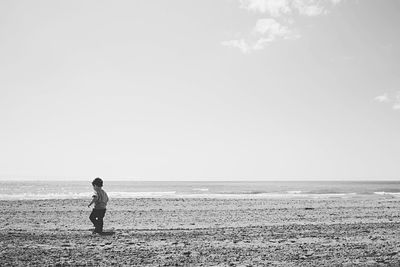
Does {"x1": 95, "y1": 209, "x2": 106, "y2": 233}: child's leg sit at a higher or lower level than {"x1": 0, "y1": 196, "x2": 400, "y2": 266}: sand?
higher

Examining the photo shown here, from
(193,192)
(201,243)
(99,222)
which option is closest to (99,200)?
(99,222)

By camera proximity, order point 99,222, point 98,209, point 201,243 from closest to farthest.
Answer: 1. point 201,243
2. point 99,222
3. point 98,209

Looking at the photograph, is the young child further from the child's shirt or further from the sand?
the sand

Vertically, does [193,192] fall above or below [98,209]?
below

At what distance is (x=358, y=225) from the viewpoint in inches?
545

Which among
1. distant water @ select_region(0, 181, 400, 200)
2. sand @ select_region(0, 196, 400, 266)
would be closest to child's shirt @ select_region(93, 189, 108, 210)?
sand @ select_region(0, 196, 400, 266)

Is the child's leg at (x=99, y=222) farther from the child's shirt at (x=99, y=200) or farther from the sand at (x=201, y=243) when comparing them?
the sand at (x=201, y=243)

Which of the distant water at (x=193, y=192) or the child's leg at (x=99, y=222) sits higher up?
the child's leg at (x=99, y=222)

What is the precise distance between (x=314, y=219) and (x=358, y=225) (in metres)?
2.45

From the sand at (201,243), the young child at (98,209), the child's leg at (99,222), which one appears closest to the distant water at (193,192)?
the sand at (201,243)

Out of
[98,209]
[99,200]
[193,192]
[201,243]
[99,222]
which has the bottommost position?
[193,192]

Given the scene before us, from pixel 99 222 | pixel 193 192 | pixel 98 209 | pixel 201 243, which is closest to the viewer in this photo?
pixel 201 243

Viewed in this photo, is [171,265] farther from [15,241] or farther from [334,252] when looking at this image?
[15,241]

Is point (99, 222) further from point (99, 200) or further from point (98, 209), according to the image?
point (99, 200)
